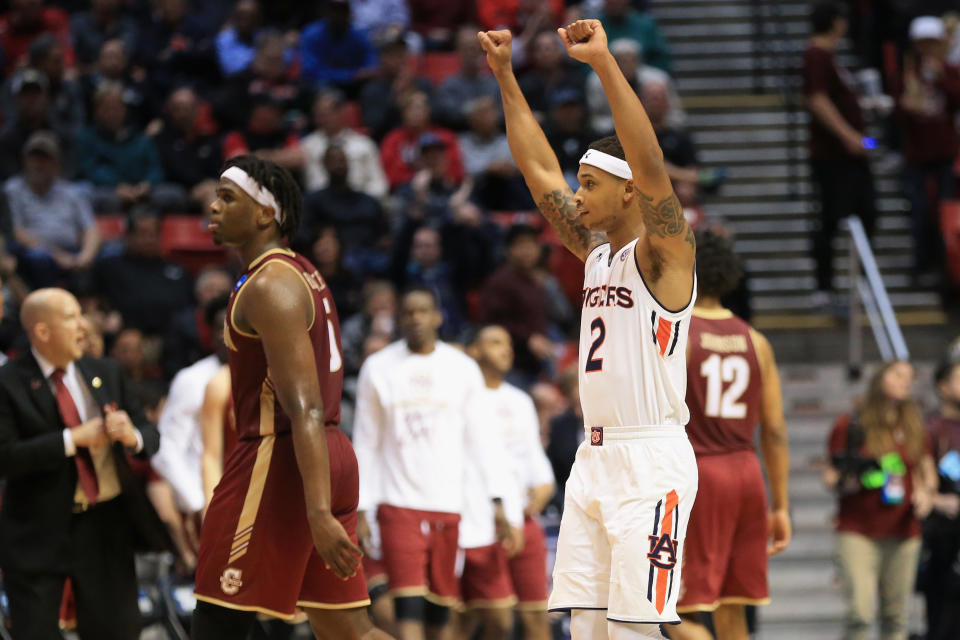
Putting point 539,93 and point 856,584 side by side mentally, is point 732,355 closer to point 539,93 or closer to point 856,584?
point 856,584

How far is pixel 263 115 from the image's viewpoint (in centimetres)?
1464

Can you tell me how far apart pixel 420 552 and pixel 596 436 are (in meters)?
4.07

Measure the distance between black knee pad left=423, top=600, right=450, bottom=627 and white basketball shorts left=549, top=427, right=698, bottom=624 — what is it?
431 cm

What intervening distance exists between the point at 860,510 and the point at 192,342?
5.26 meters

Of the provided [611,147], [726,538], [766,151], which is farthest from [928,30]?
[611,147]

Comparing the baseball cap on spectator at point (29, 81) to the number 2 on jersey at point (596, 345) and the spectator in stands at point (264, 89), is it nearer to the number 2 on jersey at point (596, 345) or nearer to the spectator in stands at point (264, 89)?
the spectator in stands at point (264, 89)

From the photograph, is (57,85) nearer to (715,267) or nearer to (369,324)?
(369,324)

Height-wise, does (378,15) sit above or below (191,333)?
above

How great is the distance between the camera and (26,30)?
1576cm

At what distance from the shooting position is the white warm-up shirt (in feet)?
31.6

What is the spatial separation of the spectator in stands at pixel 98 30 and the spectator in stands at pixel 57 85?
842 millimetres

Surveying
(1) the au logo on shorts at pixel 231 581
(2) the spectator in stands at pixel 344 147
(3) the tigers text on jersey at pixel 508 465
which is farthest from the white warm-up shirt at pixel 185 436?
(2) the spectator in stands at pixel 344 147

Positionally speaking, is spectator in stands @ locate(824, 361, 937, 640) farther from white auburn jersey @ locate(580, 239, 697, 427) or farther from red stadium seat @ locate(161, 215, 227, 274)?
red stadium seat @ locate(161, 215, 227, 274)

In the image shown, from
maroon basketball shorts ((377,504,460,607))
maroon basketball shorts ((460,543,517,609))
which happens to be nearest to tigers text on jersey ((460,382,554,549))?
maroon basketball shorts ((460,543,517,609))
